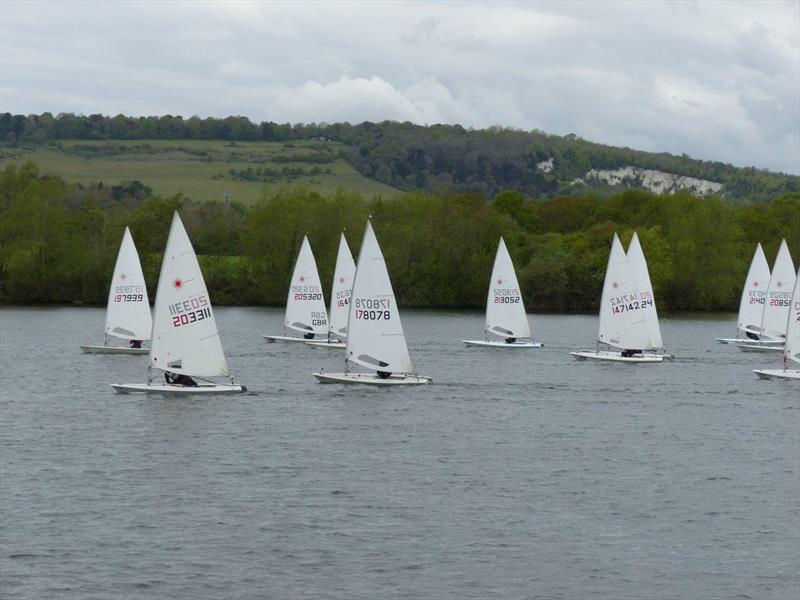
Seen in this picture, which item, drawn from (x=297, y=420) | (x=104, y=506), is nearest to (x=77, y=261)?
(x=297, y=420)

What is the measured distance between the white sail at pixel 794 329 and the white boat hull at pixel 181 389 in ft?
78.7

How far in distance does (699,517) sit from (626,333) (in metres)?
36.7

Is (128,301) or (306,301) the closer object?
(128,301)

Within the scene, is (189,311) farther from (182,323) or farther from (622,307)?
(622,307)

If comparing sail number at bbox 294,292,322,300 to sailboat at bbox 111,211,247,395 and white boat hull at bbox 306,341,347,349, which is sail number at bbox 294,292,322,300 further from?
sailboat at bbox 111,211,247,395

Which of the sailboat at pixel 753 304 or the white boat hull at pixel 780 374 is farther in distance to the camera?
the sailboat at pixel 753 304

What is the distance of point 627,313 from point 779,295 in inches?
624

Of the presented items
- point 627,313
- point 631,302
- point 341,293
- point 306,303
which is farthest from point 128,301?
point 631,302

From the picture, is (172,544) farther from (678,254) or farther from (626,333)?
(678,254)

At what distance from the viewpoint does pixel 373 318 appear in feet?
181

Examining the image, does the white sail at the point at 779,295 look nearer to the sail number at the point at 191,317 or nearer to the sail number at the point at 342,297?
the sail number at the point at 342,297

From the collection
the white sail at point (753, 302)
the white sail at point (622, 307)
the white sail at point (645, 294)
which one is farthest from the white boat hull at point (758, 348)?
the white sail at point (622, 307)

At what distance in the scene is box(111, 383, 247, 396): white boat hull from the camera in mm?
51781

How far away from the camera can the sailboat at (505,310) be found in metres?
78.7
